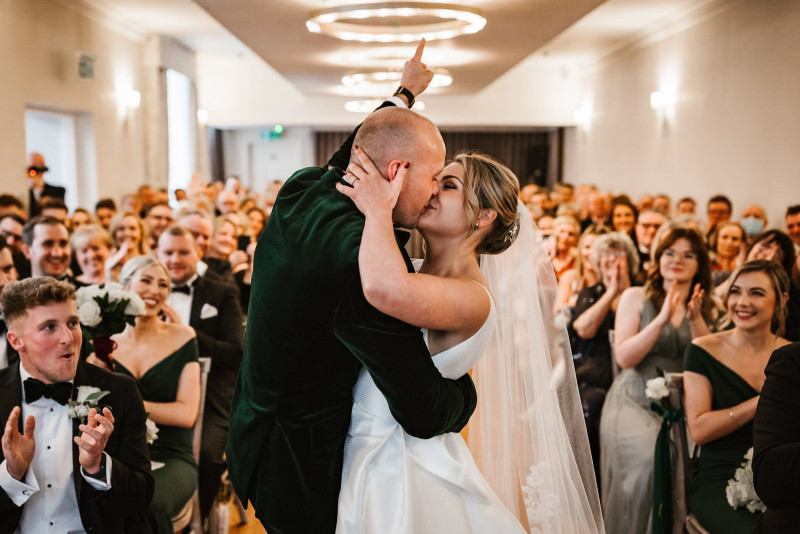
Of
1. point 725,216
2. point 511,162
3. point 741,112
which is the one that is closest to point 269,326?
point 725,216

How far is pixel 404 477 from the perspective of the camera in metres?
1.94

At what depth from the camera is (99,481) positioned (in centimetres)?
239

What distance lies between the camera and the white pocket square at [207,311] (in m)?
4.39

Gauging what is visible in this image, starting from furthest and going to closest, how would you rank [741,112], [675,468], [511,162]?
[511,162]
[741,112]
[675,468]

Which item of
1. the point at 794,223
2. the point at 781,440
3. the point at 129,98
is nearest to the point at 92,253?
the point at 781,440

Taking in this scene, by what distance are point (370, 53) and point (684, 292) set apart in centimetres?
827

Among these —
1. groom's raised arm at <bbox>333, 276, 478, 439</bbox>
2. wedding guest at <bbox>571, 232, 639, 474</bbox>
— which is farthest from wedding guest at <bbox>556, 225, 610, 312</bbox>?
groom's raised arm at <bbox>333, 276, 478, 439</bbox>

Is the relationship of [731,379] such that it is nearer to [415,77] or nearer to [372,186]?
[415,77]

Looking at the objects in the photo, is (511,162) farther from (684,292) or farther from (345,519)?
(345,519)

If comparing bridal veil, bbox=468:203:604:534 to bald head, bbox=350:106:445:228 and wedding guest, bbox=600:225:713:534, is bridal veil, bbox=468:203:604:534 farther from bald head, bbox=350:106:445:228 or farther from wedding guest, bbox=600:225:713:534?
wedding guest, bbox=600:225:713:534

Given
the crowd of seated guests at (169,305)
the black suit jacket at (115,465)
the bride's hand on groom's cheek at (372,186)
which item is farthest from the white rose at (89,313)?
the bride's hand on groom's cheek at (372,186)

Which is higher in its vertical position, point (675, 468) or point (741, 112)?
point (741, 112)

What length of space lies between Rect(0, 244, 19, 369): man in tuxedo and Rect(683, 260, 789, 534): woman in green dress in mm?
2658

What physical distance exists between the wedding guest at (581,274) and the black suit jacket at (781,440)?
260cm
